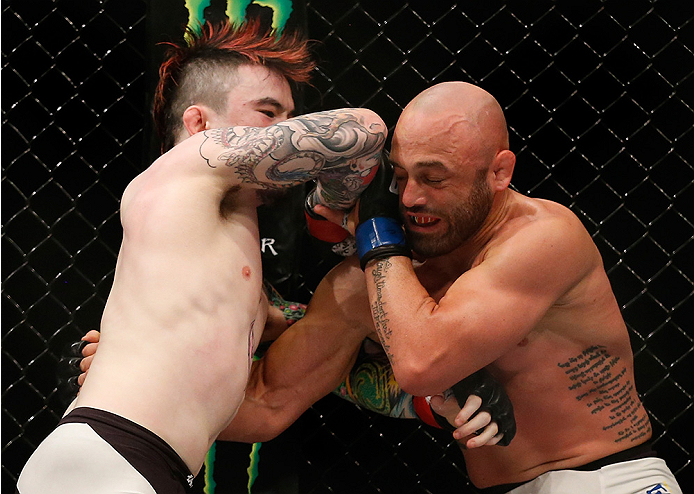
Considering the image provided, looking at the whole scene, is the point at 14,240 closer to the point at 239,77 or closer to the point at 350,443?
the point at 239,77

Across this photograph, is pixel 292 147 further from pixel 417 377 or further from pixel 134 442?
pixel 134 442

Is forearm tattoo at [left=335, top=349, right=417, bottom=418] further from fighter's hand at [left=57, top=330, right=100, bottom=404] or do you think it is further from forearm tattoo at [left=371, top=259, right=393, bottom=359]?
fighter's hand at [left=57, top=330, right=100, bottom=404]

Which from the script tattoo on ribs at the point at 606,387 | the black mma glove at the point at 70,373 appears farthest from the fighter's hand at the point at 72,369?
the script tattoo on ribs at the point at 606,387

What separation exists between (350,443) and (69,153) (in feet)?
4.65

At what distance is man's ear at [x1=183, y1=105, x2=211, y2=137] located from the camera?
1.90 meters

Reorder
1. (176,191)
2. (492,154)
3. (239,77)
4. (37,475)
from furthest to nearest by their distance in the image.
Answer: (239,77), (492,154), (176,191), (37,475)

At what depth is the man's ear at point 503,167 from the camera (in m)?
1.78

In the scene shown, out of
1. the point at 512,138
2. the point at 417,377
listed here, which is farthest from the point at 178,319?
the point at 512,138

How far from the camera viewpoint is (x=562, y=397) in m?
1.82

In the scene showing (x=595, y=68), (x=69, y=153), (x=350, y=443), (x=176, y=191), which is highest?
(x=69, y=153)

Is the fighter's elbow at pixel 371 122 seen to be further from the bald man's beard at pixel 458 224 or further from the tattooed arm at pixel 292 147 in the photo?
the bald man's beard at pixel 458 224

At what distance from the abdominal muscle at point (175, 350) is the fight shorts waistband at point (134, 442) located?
0.05ft

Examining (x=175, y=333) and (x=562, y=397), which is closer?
(x=175, y=333)

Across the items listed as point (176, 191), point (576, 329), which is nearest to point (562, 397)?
point (576, 329)
